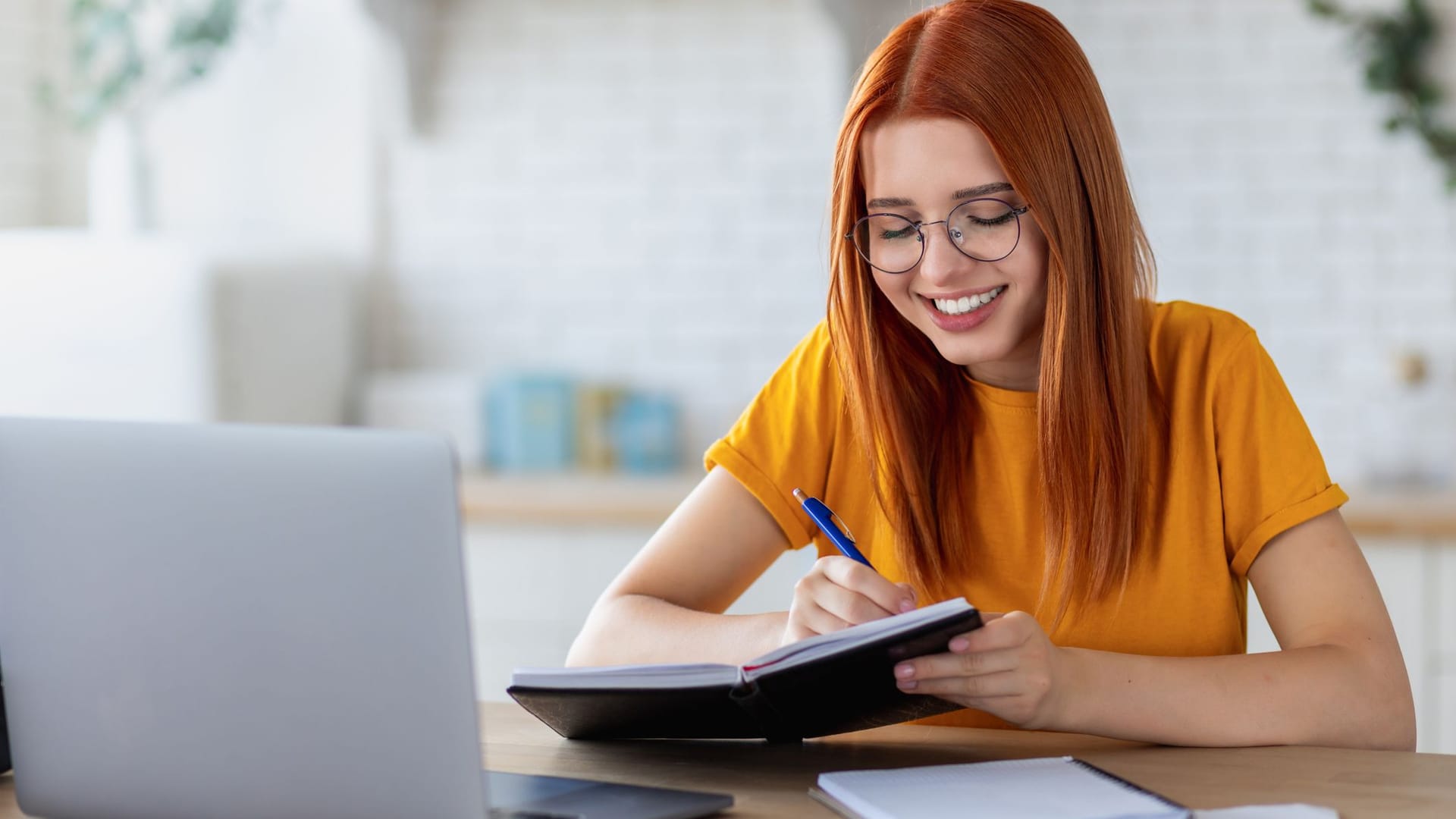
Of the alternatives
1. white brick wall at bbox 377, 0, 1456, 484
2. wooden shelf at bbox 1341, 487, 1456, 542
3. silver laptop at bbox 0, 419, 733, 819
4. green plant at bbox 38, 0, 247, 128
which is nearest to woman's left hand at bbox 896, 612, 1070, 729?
silver laptop at bbox 0, 419, 733, 819

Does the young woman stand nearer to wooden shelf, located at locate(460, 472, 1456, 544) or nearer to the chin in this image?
the chin

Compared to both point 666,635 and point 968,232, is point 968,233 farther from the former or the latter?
point 666,635

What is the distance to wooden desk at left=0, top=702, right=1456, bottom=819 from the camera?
1.14m

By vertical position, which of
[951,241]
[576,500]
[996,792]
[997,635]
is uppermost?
[951,241]

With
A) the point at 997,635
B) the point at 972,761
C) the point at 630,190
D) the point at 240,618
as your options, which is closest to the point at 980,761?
the point at 972,761

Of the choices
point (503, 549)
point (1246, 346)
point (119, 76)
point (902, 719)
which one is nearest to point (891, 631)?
point (902, 719)

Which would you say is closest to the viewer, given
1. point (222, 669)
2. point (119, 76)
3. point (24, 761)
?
point (222, 669)

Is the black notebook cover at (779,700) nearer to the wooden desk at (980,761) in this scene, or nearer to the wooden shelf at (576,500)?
the wooden desk at (980,761)

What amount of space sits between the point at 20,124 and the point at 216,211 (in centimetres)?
48

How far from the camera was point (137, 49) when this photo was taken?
3.34 metres

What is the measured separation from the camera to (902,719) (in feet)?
4.24

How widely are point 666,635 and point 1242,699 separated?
0.56 m

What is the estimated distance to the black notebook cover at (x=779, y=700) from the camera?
1.08m

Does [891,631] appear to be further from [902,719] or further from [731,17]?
[731,17]
